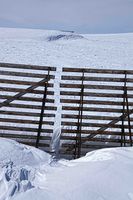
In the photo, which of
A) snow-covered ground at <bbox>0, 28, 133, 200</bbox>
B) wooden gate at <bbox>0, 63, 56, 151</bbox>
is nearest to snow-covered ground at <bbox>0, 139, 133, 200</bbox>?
snow-covered ground at <bbox>0, 28, 133, 200</bbox>

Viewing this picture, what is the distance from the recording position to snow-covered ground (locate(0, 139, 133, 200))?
419 centimetres

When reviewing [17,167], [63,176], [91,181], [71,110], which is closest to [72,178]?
[63,176]

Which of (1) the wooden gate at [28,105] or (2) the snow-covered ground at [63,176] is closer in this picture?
(2) the snow-covered ground at [63,176]

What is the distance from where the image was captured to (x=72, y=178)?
464 cm

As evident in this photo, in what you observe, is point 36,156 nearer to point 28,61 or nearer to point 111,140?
point 111,140

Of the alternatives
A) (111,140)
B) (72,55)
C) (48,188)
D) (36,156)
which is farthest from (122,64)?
(48,188)

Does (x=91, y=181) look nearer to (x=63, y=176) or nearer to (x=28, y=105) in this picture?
(x=63, y=176)

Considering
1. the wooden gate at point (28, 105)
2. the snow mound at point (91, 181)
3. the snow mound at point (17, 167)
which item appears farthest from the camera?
the wooden gate at point (28, 105)

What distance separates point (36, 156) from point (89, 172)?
168 centimetres

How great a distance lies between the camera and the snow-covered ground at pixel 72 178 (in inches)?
165

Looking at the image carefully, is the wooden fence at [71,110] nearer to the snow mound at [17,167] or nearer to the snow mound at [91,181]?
the snow mound at [17,167]

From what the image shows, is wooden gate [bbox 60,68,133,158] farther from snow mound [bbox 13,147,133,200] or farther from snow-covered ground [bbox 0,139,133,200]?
snow mound [bbox 13,147,133,200]

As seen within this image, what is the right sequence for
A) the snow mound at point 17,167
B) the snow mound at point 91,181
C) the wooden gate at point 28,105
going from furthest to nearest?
the wooden gate at point 28,105, the snow mound at point 17,167, the snow mound at point 91,181

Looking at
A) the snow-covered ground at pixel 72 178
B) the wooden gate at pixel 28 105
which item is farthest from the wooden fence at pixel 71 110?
the snow-covered ground at pixel 72 178
